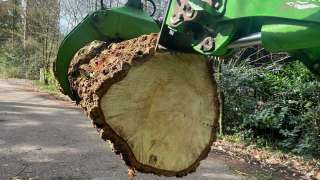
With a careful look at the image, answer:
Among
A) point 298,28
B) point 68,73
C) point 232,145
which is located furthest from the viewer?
point 232,145

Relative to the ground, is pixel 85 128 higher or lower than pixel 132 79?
lower

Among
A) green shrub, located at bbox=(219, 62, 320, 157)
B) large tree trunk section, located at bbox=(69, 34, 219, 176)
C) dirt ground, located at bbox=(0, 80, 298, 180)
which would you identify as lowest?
dirt ground, located at bbox=(0, 80, 298, 180)

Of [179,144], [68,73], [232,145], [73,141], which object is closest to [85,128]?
[73,141]

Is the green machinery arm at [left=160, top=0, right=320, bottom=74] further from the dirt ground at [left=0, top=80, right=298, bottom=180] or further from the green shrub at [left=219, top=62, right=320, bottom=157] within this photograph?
the green shrub at [left=219, top=62, right=320, bottom=157]

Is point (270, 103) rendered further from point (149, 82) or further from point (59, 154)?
point (149, 82)

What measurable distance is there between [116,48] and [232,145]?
18.8 feet

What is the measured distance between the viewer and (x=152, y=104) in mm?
2756

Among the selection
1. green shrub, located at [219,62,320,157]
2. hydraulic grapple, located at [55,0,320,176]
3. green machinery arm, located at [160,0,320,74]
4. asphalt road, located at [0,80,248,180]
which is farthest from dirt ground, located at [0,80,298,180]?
green machinery arm, located at [160,0,320,74]

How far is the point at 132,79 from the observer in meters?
2.64

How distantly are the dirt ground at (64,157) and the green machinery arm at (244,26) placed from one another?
3.60 m

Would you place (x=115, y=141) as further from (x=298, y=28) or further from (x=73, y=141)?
(x=73, y=141)

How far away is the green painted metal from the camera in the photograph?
2918 mm

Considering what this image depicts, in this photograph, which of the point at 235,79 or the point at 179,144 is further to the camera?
the point at 235,79

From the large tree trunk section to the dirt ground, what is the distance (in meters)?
2.71
